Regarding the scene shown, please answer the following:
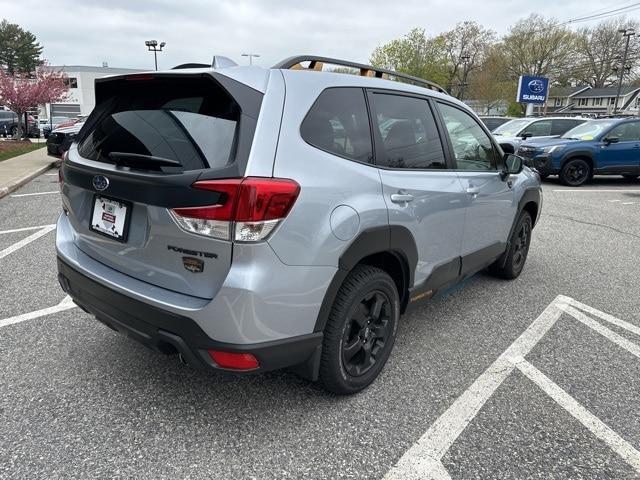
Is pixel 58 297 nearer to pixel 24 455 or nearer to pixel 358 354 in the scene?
pixel 24 455

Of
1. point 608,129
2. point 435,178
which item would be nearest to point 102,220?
point 435,178

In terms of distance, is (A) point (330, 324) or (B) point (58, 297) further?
(B) point (58, 297)

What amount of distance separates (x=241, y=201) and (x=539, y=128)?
46.6 ft

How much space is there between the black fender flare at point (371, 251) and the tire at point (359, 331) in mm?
103

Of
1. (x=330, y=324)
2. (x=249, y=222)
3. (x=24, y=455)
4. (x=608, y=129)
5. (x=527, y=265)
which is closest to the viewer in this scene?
(x=249, y=222)

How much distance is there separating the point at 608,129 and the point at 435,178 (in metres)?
11.1

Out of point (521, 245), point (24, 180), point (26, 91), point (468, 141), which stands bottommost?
point (24, 180)

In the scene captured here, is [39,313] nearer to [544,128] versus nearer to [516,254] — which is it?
[516,254]

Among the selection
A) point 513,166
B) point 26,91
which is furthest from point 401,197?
point 26,91

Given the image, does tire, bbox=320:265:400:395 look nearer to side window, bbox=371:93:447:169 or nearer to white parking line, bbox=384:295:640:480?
white parking line, bbox=384:295:640:480

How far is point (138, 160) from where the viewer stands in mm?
2229

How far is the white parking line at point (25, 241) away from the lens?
17.3 feet

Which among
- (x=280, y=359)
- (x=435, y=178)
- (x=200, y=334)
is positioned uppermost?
(x=435, y=178)

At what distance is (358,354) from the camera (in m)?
2.75
